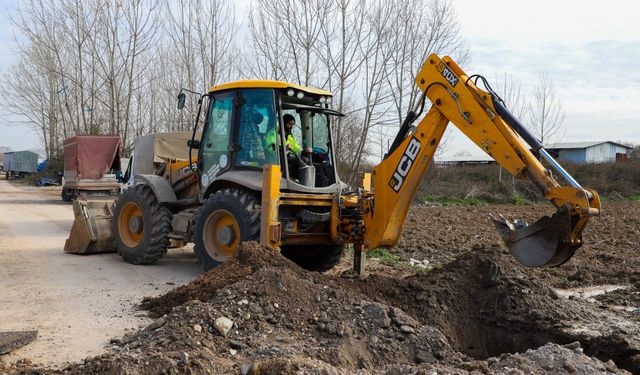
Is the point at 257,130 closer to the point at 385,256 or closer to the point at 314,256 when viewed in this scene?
the point at 314,256

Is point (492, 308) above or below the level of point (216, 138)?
below

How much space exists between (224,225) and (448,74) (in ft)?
11.1

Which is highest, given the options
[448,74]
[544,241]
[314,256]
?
[448,74]

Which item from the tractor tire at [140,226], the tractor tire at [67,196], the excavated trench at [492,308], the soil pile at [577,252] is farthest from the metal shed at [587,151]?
the excavated trench at [492,308]

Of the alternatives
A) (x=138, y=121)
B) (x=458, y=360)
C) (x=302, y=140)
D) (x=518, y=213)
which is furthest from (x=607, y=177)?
(x=458, y=360)

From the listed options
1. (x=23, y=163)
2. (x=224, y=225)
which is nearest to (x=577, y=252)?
(x=224, y=225)

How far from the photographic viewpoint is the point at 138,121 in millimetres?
29484

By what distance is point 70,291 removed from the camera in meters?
7.05

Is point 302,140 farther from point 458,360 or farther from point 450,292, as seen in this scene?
point 458,360

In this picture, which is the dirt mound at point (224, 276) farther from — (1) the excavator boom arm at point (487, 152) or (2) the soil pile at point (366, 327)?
(1) the excavator boom arm at point (487, 152)

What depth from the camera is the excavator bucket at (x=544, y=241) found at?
5.44m

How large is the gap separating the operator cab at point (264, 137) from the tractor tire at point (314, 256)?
983mm

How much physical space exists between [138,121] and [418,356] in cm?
2702

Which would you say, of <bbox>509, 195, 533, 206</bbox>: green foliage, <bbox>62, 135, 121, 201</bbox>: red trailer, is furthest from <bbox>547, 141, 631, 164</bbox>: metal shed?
<bbox>62, 135, 121, 201</bbox>: red trailer
